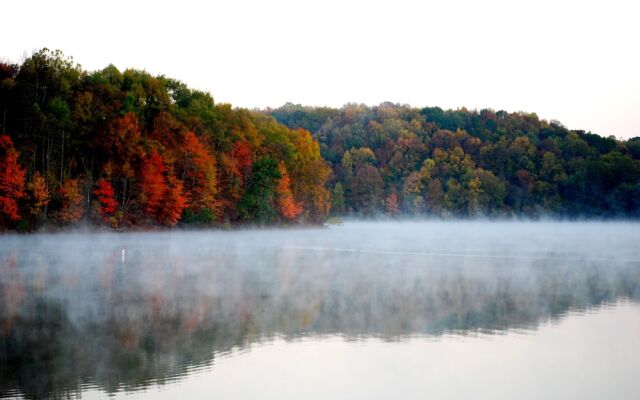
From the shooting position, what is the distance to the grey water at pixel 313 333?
1130cm

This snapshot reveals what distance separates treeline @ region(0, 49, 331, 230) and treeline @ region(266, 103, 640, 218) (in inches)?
1906

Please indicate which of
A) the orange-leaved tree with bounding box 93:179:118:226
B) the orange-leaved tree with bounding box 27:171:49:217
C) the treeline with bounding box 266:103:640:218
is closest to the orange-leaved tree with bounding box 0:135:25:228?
the orange-leaved tree with bounding box 27:171:49:217

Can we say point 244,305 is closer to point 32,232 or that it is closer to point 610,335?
point 610,335

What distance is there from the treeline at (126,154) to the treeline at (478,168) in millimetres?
48414

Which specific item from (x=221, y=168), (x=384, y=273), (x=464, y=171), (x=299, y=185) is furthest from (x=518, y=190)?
(x=384, y=273)

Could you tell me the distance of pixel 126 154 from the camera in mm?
64062

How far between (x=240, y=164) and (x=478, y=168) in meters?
71.6

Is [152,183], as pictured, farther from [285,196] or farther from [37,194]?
[285,196]

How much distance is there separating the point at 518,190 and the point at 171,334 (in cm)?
12860

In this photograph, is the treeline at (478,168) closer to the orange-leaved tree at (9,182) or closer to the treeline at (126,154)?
the treeline at (126,154)

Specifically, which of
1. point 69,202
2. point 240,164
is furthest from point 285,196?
point 69,202

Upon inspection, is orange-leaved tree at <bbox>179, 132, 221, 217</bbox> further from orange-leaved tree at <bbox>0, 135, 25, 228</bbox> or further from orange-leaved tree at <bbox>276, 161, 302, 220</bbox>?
orange-leaved tree at <bbox>0, 135, 25, 228</bbox>

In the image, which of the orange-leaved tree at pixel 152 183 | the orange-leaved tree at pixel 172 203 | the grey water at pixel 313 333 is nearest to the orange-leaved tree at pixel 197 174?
the orange-leaved tree at pixel 172 203

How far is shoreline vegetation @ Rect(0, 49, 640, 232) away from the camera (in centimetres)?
5903
